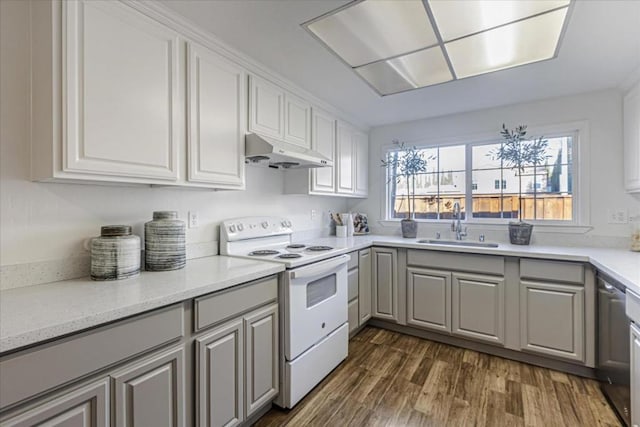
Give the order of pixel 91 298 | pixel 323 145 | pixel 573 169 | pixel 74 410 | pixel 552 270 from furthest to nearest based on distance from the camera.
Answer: pixel 323 145 < pixel 573 169 < pixel 552 270 < pixel 91 298 < pixel 74 410

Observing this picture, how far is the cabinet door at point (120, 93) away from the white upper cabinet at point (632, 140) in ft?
10.5

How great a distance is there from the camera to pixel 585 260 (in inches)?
83.1

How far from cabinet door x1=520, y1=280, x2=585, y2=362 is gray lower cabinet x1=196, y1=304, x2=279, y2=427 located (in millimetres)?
1980

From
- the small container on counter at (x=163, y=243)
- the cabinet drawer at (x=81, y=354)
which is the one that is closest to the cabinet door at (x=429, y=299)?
the small container on counter at (x=163, y=243)

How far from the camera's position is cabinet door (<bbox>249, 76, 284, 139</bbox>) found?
207 centimetres

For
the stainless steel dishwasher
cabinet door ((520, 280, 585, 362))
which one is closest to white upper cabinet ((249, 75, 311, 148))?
cabinet door ((520, 280, 585, 362))

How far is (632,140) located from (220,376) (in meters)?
3.34

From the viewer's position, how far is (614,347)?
178cm

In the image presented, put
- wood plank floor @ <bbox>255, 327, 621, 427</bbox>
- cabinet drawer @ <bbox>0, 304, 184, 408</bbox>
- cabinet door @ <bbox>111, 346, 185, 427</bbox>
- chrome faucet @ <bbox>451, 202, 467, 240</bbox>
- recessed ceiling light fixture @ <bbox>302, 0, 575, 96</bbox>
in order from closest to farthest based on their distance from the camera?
cabinet drawer @ <bbox>0, 304, 184, 408</bbox>
cabinet door @ <bbox>111, 346, 185, 427</bbox>
recessed ceiling light fixture @ <bbox>302, 0, 575, 96</bbox>
wood plank floor @ <bbox>255, 327, 621, 427</bbox>
chrome faucet @ <bbox>451, 202, 467, 240</bbox>

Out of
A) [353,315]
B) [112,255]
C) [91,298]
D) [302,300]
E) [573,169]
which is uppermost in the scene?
[573,169]

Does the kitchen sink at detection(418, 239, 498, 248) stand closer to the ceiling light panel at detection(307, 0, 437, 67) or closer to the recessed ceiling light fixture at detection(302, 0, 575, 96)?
the recessed ceiling light fixture at detection(302, 0, 575, 96)

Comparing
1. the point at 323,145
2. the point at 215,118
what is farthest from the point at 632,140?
the point at 215,118

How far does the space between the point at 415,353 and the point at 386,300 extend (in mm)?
554

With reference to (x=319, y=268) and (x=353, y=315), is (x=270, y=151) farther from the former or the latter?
(x=353, y=315)
